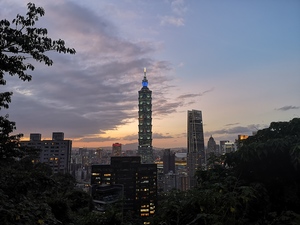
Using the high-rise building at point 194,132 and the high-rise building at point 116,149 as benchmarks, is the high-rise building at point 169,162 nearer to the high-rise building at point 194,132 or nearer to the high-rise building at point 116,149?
the high-rise building at point 194,132

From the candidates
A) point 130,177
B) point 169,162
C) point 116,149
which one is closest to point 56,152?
point 130,177

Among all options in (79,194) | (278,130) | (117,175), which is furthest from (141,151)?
(278,130)

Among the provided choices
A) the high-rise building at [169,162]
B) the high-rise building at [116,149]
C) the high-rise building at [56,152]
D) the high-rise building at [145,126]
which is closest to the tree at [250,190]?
the high-rise building at [56,152]

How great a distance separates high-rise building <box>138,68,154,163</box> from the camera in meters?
131

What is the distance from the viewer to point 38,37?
331 cm

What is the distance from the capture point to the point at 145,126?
133 meters

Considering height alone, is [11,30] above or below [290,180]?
above

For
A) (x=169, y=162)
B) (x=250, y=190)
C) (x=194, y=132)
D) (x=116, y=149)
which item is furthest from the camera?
(x=116, y=149)

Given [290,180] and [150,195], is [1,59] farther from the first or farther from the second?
[150,195]

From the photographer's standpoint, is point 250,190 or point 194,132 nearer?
point 250,190

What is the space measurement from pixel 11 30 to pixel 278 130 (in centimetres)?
489

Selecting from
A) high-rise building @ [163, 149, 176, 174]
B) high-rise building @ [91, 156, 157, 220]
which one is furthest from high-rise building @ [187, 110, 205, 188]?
high-rise building @ [91, 156, 157, 220]

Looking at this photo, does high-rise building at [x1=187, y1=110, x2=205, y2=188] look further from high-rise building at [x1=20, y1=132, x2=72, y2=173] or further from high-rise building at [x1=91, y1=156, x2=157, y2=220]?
high-rise building at [x1=91, y1=156, x2=157, y2=220]

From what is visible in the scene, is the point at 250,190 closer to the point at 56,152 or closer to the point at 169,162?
the point at 56,152
